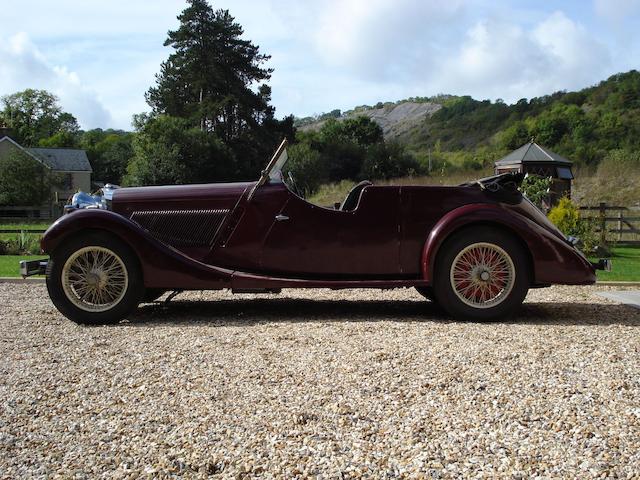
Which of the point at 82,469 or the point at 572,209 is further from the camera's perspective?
the point at 572,209

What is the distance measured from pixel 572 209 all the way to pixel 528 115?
208ft

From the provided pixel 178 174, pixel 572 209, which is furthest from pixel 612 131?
pixel 572 209

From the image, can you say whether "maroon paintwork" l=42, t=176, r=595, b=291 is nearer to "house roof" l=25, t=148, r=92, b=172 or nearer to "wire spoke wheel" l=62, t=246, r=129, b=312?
"wire spoke wheel" l=62, t=246, r=129, b=312

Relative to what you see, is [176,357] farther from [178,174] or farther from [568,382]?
[178,174]

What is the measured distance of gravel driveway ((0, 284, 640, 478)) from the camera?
8.25 ft

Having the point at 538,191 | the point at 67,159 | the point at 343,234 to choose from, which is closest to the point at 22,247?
the point at 343,234

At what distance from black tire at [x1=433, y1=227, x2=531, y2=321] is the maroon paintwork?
0.09 m

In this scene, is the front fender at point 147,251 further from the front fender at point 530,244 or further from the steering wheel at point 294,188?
the front fender at point 530,244

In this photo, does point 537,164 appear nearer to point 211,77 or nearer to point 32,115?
point 211,77

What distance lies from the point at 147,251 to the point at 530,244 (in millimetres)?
3359

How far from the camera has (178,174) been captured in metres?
43.9

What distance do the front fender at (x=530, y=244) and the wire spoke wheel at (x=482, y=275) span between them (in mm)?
199

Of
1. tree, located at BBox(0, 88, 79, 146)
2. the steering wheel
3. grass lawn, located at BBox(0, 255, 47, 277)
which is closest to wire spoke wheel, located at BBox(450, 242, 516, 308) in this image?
the steering wheel

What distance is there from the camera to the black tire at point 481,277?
545 centimetres
